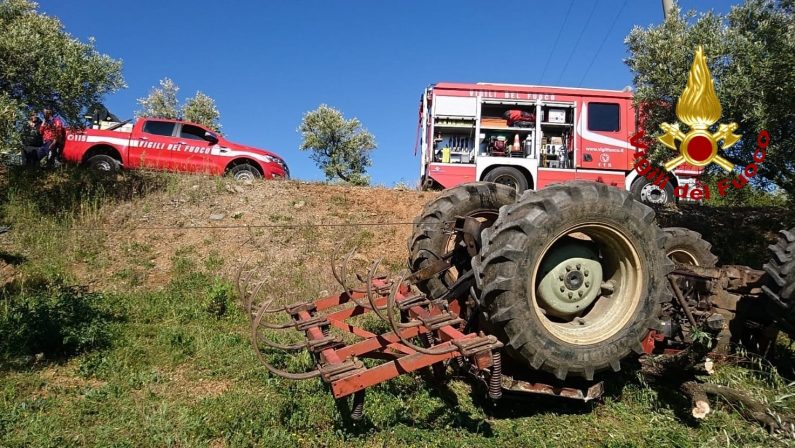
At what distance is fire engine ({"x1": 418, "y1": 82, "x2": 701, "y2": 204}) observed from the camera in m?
11.9

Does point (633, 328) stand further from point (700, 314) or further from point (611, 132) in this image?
point (611, 132)

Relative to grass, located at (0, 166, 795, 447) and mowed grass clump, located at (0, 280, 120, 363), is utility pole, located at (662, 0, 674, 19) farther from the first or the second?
mowed grass clump, located at (0, 280, 120, 363)

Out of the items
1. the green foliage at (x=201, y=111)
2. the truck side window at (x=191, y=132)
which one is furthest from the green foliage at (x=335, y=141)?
the truck side window at (x=191, y=132)

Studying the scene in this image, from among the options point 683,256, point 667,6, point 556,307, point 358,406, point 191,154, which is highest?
point 667,6

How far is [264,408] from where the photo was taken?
3.43 meters

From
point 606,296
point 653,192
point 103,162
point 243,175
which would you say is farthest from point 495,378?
point 103,162

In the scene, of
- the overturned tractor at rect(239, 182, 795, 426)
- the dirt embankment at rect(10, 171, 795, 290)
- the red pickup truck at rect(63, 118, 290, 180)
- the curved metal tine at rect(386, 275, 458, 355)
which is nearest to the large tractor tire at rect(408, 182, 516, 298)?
the overturned tractor at rect(239, 182, 795, 426)

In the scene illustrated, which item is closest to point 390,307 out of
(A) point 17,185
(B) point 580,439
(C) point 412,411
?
(C) point 412,411

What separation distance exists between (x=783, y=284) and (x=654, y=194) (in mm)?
8475

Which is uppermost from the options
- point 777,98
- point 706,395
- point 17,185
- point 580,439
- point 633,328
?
point 777,98

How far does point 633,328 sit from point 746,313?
5.52 ft

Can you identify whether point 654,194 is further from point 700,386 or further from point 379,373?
point 379,373

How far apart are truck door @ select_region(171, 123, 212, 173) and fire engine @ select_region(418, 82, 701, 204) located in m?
5.29

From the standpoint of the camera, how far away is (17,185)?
30.1ft
